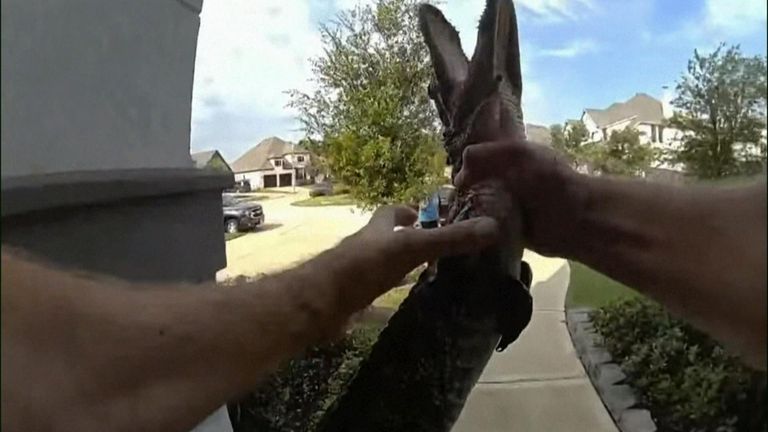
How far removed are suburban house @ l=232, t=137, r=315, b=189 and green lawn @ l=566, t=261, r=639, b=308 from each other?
327mm

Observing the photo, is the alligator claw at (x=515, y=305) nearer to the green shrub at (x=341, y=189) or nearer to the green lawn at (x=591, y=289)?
the green lawn at (x=591, y=289)

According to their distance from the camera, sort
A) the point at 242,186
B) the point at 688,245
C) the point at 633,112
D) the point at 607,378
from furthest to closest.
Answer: the point at 242,186 → the point at 607,378 → the point at 633,112 → the point at 688,245

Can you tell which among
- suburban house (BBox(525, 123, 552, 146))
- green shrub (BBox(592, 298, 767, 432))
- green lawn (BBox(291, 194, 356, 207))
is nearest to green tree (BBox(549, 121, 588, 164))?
suburban house (BBox(525, 123, 552, 146))

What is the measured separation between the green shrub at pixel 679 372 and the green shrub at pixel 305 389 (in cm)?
19

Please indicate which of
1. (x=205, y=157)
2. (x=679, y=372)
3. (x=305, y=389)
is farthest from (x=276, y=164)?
(x=679, y=372)

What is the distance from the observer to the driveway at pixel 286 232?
0.61m

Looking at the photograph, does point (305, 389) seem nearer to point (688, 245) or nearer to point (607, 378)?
point (607, 378)

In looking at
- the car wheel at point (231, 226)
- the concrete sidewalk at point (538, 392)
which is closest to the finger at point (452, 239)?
the concrete sidewalk at point (538, 392)

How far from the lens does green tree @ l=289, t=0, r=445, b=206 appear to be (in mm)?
691

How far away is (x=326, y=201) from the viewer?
76cm

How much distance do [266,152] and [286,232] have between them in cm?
13

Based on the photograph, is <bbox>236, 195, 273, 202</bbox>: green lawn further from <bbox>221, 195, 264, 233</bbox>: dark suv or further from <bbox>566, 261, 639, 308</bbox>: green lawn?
<bbox>566, 261, 639, 308</bbox>: green lawn

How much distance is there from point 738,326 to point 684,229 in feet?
0.16

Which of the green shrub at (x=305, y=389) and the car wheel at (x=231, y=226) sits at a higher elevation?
the car wheel at (x=231, y=226)
